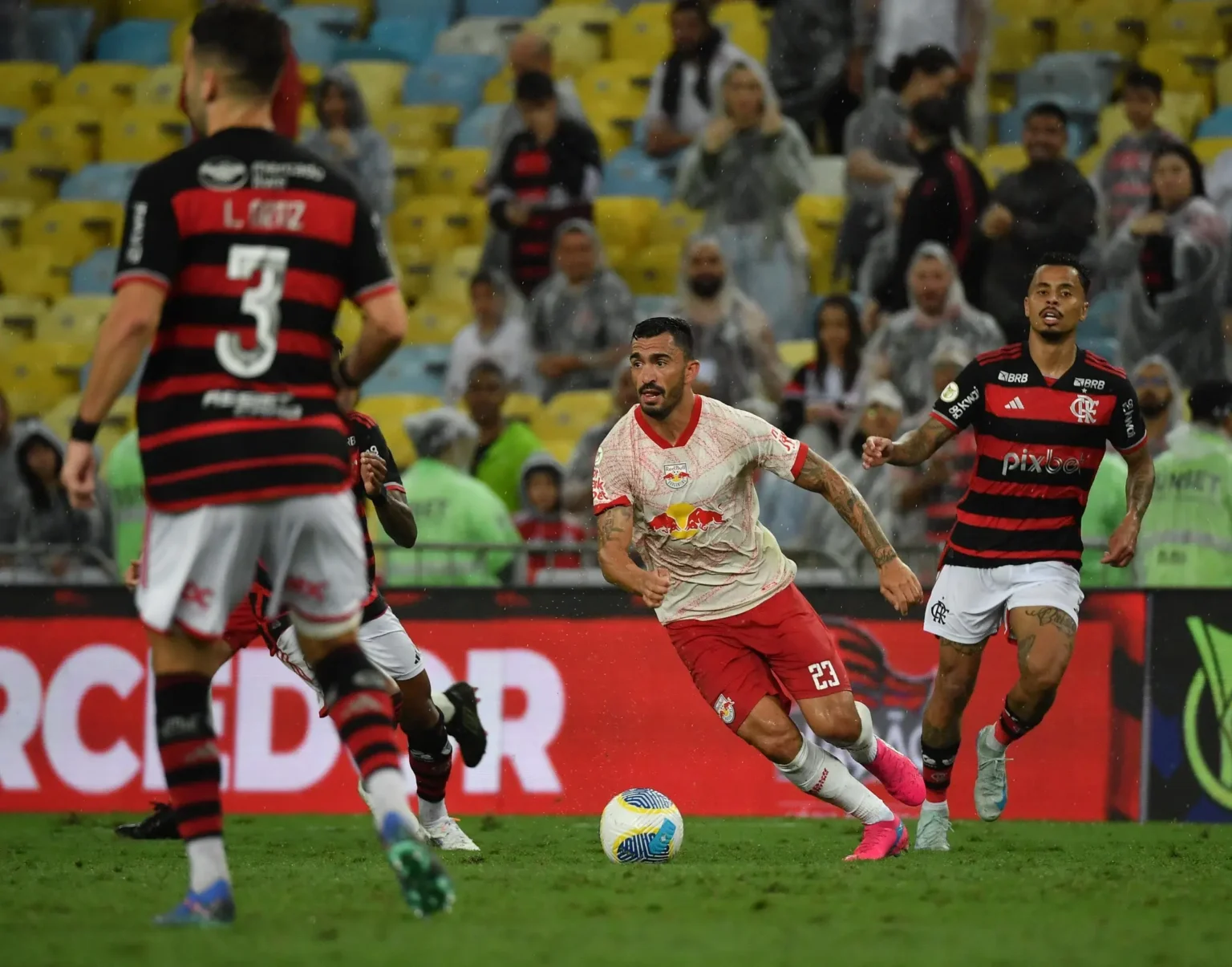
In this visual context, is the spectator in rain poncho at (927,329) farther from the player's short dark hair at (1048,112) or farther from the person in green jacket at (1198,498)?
the person in green jacket at (1198,498)

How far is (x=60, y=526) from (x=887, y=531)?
5.83 meters

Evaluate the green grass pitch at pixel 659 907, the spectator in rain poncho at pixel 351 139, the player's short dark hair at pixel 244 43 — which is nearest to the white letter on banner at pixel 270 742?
the green grass pitch at pixel 659 907

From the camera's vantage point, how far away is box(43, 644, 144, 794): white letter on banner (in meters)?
12.4

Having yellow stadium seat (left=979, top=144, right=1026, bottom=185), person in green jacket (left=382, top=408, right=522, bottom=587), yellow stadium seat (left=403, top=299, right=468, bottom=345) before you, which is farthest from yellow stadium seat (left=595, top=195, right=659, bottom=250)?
person in green jacket (left=382, top=408, right=522, bottom=587)

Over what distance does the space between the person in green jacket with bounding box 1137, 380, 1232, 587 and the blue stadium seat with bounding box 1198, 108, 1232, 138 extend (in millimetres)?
4598

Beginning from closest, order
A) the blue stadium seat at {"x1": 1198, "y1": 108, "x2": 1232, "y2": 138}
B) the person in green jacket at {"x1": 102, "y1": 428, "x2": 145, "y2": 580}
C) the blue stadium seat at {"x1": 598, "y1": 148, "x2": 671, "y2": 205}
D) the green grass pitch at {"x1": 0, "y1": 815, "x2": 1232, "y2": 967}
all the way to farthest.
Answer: the green grass pitch at {"x1": 0, "y1": 815, "x2": 1232, "y2": 967} → the person in green jacket at {"x1": 102, "y1": 428, "x2": 145, "y2": 580} → the blue stadium seat at {"x1": 1198, "y1": 108, "x2": 1232, "y2": 138} → the blue stadium seat at {"x1": 598, "y1": 148, "x2": 671, "y2": 205}

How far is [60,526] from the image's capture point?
14.3 metres

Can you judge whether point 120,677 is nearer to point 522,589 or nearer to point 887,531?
point 522,589

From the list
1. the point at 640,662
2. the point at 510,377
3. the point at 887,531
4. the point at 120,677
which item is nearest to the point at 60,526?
the point at 120,677

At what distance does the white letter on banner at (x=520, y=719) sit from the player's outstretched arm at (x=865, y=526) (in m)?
3.90

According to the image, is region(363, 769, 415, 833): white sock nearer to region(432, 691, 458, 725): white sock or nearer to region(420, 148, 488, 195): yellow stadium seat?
region(432, 691, 458, 725): white sock

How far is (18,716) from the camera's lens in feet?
40.8

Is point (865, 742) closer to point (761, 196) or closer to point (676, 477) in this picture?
point (676, 477)

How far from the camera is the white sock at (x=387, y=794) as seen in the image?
5812mm
